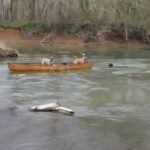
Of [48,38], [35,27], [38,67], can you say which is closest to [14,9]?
[35,27]

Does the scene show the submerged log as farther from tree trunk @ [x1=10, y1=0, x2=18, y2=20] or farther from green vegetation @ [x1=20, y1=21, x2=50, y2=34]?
tree trunk @ [x1=10, y1=0, x2=18, y2=20]

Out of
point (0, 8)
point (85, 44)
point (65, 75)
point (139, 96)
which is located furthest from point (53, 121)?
point (0, 8)

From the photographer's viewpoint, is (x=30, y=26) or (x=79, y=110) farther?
(x=30, y=26)

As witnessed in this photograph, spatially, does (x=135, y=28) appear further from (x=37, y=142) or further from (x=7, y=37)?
(x=37, y=142)

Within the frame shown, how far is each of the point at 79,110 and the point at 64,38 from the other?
4460 cm

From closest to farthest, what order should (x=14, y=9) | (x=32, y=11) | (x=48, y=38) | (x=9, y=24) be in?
(x=48, y=38)
(x=9, y=24)
(x=32, y=11)
(x=14, y=9)

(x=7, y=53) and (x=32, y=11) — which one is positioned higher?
(x=32, y=11)

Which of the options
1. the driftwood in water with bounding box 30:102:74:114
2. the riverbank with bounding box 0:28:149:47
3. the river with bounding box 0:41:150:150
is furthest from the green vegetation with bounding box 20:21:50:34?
the driftwood in water with bounding box 30:102:74:114

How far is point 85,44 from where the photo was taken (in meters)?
61.4

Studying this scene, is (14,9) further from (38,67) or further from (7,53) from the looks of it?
(38,67)

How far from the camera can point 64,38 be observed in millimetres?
64562

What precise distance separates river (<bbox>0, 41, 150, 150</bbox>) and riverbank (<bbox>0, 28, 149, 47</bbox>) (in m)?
27.8

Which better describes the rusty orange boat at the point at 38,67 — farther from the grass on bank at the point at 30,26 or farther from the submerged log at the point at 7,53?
the grass on bank at the point at 30,26

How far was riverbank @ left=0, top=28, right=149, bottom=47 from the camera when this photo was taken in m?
62.4
